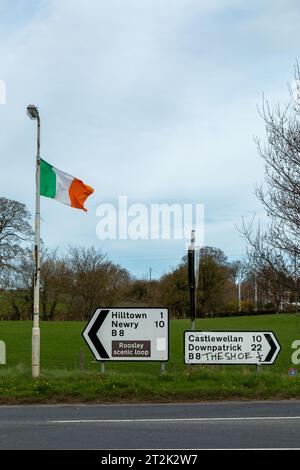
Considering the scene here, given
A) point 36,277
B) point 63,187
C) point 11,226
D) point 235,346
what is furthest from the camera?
point 11,226

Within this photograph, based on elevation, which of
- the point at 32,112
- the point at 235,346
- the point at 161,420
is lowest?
the point at 161,420

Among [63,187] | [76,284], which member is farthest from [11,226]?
[63,187]

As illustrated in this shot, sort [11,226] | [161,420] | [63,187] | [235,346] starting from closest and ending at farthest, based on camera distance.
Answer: [161,420] < [63,187] < [235,346] < [11,226]

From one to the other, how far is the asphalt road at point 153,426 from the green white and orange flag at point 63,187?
227 inches

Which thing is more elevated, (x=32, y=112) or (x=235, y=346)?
(x=32, y=112)

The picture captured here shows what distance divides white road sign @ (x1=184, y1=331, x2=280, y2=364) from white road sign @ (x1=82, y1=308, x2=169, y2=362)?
32.0 inches

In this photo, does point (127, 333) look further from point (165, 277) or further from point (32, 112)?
point (165, 277)

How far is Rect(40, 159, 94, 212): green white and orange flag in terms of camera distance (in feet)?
58.7

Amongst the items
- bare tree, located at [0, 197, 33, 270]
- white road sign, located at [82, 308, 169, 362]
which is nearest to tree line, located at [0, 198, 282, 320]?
bare tree, located at [0, 197, 33, 270]

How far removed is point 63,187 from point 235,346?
20.0 ft

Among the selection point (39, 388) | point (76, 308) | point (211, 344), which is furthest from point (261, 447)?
point (76, 308)

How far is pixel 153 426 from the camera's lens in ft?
35.8

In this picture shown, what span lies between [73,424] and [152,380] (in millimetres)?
5835

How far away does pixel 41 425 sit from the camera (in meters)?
11.1
